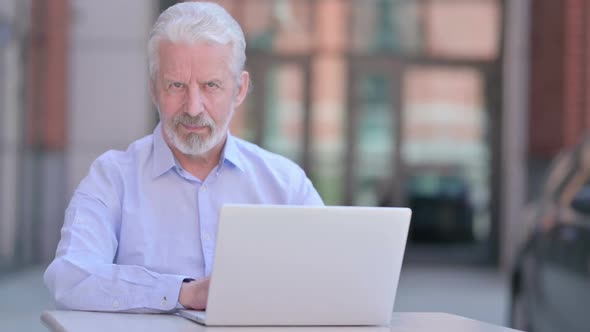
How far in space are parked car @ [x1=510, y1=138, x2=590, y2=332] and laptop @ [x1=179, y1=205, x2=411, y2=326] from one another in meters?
3.05

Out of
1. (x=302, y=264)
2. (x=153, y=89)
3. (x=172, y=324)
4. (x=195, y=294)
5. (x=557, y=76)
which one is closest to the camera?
(x=302, y=264)

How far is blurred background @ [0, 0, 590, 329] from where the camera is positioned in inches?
585

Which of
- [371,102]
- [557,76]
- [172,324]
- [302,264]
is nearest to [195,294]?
[172,324]

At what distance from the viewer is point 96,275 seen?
3088 millimetres

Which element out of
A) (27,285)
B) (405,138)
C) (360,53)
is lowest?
(27,285)

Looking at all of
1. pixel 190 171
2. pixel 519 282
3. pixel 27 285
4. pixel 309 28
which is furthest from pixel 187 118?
pixel 309 28

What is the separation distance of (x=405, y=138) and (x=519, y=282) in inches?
320

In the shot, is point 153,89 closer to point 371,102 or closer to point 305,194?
point 305,194

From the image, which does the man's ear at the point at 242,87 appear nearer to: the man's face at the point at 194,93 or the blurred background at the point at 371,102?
the man's face at the point at 194,93

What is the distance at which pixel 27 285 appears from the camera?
12094mm

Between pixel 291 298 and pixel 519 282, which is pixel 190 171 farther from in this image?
pixel 519 282

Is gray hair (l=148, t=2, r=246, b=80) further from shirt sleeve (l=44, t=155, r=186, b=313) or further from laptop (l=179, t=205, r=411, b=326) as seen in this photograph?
laptop (l=179, t=205, r=411, b=326)

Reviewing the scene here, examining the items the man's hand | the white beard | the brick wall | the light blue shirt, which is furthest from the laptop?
the brick wall

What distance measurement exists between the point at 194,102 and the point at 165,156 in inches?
10.1
